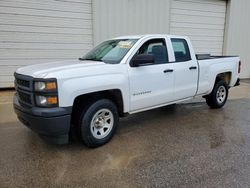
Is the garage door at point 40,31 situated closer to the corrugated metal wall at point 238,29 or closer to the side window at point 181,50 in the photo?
the side window at point 181,50

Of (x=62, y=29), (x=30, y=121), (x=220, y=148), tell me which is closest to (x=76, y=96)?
(x=30, y=121)

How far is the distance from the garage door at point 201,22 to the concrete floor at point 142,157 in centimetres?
628

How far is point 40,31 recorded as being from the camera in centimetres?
809

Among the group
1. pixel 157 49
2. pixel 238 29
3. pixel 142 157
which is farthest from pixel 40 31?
pixel 238 29

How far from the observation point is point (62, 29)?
8.42m

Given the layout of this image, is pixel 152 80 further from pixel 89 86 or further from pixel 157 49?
pixel 89 86

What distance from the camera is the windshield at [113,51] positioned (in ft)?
14.6

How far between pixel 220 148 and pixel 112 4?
6706mm

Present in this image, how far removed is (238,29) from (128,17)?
20.4ft

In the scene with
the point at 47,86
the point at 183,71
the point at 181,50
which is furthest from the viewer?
the point at 181,50

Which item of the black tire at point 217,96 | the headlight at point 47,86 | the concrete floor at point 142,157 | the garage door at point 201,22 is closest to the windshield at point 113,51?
the headlight at point 47,86

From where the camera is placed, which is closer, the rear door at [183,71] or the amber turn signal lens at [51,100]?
the amber turn signal lens at [51,100]

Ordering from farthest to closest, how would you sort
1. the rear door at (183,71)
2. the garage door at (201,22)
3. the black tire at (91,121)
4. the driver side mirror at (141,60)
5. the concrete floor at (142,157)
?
the garage door at (201,22), the rear door at (183,71), the driver side mirror at (141,60), the black tire at (91,121), the concrete floor at (142,157)

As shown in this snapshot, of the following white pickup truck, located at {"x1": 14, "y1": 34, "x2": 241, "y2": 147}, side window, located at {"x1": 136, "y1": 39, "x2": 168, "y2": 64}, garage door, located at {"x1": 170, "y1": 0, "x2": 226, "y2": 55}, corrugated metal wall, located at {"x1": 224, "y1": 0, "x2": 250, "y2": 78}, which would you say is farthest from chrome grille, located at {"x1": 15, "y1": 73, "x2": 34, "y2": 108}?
corrugated metal wall, located at {"x1": 224, "y1": 0, "x2": 250, "y2": 78}
